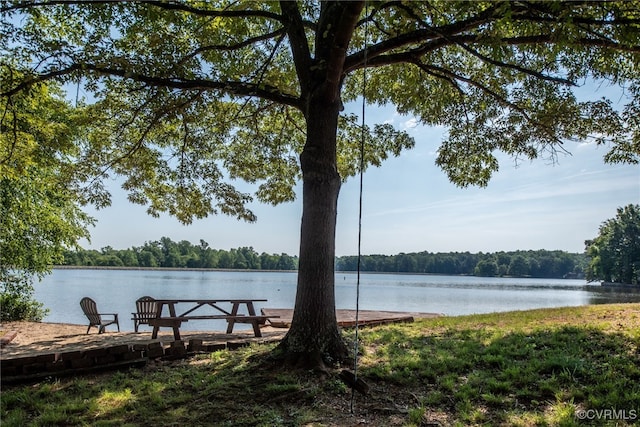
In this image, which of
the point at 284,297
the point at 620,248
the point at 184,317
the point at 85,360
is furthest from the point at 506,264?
the point at 85,360

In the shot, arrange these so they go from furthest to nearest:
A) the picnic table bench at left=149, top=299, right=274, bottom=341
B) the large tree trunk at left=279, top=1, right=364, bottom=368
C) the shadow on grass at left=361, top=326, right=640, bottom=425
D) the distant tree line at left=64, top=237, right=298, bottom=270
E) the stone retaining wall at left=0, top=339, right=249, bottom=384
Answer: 1. the distant tree line at left=64, top=237, right=298, bottom=270
2. the picnic table bench at left=149, top=299, right=274, bottom=341
3. the large tree trunk at left=279, top=1, right=364, bottom=368
4. the stone retaining wall at left=0, top=339, right=249, bottom=384
5. the shadow on grass at left=361, top=326, right=640, bottom=425

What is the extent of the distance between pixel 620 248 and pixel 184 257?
68.4 m

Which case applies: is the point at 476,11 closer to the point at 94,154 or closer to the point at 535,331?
the point at 535,331

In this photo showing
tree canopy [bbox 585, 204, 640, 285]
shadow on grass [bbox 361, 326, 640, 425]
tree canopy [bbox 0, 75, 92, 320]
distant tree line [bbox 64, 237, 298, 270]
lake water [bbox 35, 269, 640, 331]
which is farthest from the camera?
distant tree line [bbox 64, 237, 298, 270]

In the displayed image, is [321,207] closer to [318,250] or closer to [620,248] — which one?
[318,250]

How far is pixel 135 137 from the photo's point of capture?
8469mm

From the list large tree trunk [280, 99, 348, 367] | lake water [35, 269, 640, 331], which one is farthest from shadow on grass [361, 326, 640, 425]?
lake water [35, 269, 640, 331]

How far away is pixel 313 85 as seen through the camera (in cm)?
551

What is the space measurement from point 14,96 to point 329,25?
4.83 metres

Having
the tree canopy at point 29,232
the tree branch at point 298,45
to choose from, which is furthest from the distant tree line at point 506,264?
the tree branch at point 298,45

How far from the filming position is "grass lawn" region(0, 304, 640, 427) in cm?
343

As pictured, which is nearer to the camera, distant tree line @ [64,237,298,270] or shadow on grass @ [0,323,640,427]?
shadow on grass @ [0,323,640,427]

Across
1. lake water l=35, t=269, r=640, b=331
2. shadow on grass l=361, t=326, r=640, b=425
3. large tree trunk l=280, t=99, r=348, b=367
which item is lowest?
lake water l=35, t=269, r=640, b=331

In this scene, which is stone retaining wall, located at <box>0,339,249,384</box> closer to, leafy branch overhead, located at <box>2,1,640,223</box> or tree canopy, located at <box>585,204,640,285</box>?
leafy branch overhead, located at <box>2,1,640,223</box>
